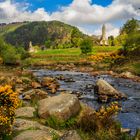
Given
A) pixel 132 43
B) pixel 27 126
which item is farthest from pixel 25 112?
pixel 132 43

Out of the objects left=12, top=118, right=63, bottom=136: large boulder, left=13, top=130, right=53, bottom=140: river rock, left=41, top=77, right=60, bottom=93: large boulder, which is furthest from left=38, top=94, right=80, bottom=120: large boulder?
left=41, top=77, right=60, bottom=93: large boulder

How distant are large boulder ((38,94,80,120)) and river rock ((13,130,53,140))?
12.0 ft

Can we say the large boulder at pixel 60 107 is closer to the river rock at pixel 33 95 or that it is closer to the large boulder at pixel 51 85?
the river rock at pixel 33 95

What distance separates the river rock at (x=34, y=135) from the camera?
1772cm

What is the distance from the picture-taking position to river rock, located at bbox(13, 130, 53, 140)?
17.7 metres

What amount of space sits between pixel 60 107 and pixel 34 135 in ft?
16.3

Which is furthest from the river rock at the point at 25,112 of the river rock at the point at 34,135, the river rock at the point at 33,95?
the river rock at the point at 33,95

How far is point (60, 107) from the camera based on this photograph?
74.5 feet

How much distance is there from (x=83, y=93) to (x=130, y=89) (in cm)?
859

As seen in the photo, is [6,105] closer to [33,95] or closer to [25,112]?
[25,112]

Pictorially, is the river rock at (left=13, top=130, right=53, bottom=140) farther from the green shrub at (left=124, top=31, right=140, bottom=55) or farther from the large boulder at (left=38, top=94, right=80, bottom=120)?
the green shrub at (left=124, top=31, right=140, bottom=55)

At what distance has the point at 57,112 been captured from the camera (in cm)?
2239

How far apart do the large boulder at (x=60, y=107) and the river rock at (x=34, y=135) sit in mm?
3659

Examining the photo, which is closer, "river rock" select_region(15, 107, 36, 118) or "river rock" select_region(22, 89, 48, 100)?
"river rock" select_region(15, 107, 36, 118)
